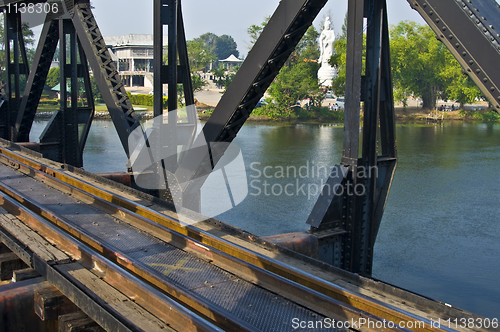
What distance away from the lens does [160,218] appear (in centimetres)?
595

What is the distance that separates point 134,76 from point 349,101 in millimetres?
84755

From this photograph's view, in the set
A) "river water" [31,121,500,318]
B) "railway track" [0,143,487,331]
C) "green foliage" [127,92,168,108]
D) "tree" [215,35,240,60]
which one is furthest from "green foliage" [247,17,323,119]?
"tree" [215,35,240,60]

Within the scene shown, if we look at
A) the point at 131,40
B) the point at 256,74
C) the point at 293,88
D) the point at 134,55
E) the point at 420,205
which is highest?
the point at 131,40

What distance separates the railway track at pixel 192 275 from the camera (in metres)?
3.62

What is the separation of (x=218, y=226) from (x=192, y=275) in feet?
3.71

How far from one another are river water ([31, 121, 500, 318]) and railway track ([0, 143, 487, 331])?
6.35 meters

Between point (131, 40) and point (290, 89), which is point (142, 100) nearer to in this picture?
point (290, 89)

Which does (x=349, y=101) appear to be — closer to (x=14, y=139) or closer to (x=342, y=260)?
(x=342, y=260)

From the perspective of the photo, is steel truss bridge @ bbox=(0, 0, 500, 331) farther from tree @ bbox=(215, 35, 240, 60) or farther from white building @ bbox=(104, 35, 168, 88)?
tree @ bbox=(215, 35, 240, 60)

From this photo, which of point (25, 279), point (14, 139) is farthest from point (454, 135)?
point (25, 279)

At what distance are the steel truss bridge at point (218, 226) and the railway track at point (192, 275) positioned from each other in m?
0.02

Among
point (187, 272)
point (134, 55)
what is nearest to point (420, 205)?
point (187, 272)

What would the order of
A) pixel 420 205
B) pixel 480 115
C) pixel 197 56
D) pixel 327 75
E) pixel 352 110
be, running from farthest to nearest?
1. pixel 327 75
2. pixel 197 56
3. pixel 480 115
4. pixel 420 205
5. pixel 352 110

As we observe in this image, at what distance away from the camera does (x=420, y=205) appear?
16234 millimetres
